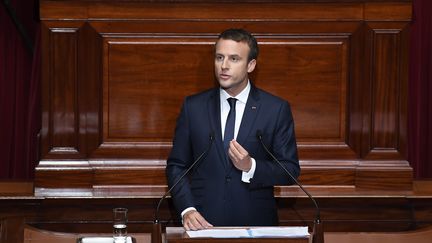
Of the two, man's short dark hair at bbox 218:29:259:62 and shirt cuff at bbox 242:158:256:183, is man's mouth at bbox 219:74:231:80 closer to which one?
man's short dark hair at bbox 218:29:259:62

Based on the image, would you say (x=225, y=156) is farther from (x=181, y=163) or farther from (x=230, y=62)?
(x=230, y=62)

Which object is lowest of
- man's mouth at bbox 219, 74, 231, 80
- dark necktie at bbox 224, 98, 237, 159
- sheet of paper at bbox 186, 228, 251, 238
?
sheet of paper at bbox 186, 228, 251, 238

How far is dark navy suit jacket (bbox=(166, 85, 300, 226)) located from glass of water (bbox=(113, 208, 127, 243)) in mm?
513

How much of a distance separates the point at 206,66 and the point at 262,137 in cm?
74

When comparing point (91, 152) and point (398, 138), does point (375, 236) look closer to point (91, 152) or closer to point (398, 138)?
point (398, 138)

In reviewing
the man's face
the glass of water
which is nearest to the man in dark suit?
the man's face

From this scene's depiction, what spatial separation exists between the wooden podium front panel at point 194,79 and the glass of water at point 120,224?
3.82 feet

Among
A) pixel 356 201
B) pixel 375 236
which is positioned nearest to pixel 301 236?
pixel 375 236

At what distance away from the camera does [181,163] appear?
12.0ft

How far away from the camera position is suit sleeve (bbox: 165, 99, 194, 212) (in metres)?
3.58

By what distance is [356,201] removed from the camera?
14.0 feet

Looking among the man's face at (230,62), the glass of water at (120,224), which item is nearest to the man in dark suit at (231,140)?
the man's face at (230,62)

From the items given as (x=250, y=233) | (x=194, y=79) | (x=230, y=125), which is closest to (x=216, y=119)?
(x=230, y=125)

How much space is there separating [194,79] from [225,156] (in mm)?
706
